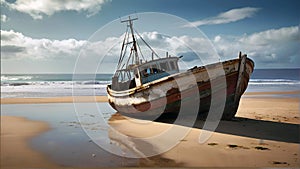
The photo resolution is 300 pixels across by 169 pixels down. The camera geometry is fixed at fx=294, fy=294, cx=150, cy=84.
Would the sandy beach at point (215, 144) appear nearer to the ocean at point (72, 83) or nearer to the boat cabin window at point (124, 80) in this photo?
the boat cabin window at point (124, 80)

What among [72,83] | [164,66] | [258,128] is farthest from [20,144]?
[72,83]

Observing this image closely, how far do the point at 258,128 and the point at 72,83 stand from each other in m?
7.53

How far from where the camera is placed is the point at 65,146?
306cm

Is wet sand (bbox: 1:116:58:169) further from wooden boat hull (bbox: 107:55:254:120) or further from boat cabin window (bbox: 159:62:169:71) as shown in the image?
boat cabin window (bbox: 159:62:169:71)

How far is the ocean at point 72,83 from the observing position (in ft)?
26.1

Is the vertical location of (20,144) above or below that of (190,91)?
below

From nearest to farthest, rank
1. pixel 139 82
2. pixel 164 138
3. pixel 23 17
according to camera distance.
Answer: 1. pixel 164 138
2. pixel 139 82
3. pixel 23 17

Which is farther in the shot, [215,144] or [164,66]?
[164,66]

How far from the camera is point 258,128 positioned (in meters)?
3.52

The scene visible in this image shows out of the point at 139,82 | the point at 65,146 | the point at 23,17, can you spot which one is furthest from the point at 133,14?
the point at 65,146

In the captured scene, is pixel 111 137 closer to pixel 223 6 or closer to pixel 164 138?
pixel 164 138

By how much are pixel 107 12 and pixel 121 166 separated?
280 cm

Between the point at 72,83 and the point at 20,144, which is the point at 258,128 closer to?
the point at 20,144

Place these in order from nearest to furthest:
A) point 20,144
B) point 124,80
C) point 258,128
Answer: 1. point 20,144
2. point 258,128
3. point 124,80
